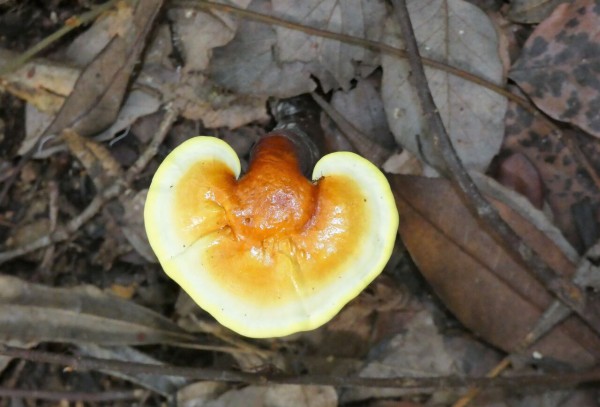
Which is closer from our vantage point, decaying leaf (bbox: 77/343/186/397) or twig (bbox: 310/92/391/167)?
twig (bbox: 310/92/391/167)

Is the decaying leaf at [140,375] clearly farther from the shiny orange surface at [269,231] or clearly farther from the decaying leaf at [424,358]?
the shiny orange surface at [269,231]

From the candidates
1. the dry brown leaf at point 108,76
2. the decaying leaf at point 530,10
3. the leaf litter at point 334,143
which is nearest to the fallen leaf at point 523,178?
the leaf litter at point 334,143

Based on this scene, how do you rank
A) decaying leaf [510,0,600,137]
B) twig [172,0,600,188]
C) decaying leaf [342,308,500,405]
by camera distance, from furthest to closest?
decaying leaf [342,308,500,405] < twig [172,0,600,188] < decaying leaf [510,0,600,137]

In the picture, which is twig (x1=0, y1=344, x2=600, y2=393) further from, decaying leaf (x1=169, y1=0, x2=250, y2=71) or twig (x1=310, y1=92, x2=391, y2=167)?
decaying leaf (x1=169, y1=0, x2=250, y2=71)

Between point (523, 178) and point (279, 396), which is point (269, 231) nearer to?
point (279, 396)

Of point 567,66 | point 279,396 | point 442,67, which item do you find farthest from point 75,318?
point 567,66

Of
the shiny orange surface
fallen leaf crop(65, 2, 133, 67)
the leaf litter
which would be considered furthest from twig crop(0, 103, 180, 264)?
the shiny orange surface

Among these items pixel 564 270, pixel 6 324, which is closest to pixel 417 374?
pixel 564 270

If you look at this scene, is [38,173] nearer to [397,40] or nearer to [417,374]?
[397,40]
